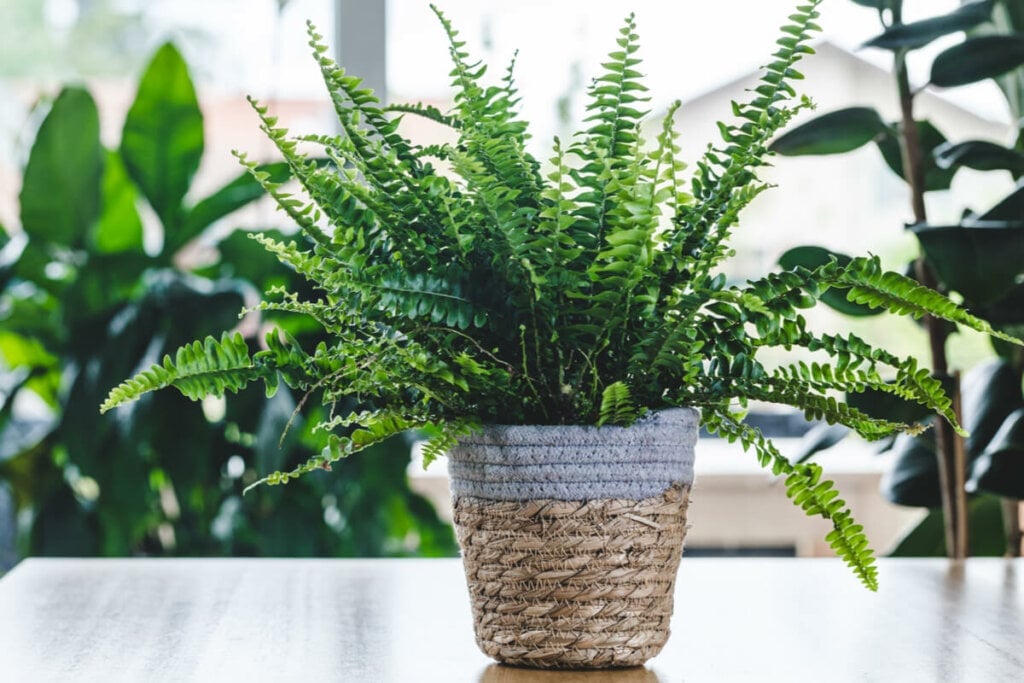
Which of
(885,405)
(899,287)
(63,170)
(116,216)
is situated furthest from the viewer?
(116,216)

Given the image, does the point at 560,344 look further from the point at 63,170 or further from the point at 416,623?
the point at 63,170

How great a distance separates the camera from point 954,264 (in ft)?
3.59

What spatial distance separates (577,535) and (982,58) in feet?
2.99

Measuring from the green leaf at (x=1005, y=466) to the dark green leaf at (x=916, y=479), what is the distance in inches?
3.6

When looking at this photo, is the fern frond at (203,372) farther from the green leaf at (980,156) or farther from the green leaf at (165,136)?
the green leaf at (165,136)

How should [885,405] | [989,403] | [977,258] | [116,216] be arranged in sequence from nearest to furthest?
1. [977,258]
2. [885,405]
3. [989,403]
4. [116,216]

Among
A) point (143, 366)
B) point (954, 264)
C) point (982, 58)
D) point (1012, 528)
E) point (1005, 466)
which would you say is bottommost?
point (1012, 528)

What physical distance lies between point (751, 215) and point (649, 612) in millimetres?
1700

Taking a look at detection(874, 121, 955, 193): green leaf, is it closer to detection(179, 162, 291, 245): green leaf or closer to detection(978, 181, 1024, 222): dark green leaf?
detection(978, 181, 1024, 222): dark green leaf

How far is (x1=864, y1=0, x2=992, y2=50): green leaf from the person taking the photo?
46.6 inches

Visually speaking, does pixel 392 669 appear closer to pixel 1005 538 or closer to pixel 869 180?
pixel 1005 538

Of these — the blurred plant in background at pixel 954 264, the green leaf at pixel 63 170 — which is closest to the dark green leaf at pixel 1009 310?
the blurred plant in background at pixel 954 264

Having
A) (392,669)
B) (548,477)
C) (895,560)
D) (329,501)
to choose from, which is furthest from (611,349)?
(329,501)

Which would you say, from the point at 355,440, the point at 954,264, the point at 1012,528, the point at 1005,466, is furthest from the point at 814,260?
the point at 355,440
